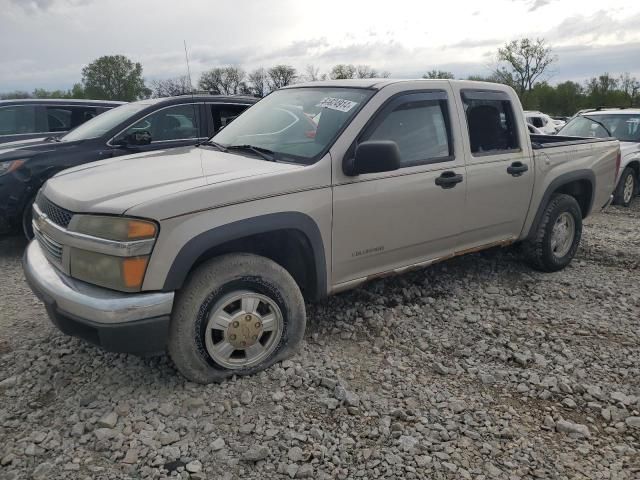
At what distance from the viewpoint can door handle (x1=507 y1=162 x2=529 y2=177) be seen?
4387 millimetres

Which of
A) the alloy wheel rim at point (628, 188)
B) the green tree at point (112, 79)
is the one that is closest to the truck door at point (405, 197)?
the alloy wheel rim at point (628, 188)

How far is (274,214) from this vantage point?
306cm

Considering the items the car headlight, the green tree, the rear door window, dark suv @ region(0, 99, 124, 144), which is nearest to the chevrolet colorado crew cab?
the car headlight

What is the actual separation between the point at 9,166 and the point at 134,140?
1.28m

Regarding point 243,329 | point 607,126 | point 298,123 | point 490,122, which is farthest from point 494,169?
point 607,126

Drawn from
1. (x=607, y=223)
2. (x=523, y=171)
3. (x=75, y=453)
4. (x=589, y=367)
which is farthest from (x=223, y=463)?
(x=607, y=223)

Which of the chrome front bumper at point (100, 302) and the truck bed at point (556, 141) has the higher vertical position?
the truck bed at point (556, 141)

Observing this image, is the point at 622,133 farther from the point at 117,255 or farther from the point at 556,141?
the point at 117,255

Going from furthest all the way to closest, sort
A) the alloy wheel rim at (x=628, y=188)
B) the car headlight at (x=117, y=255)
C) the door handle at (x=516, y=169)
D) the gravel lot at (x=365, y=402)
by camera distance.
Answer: the alloy wheel rim at (x=628, y=188)
the door handle at (x=516, y=169)
the car headlight at (x=117, y=255)
the gravel lot at (x=365, y=402)

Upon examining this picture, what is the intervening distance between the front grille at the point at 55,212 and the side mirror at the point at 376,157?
5.55 ft

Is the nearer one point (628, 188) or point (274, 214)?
point (274, 214)

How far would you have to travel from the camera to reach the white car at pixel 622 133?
29.0 feet

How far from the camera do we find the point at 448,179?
389cm

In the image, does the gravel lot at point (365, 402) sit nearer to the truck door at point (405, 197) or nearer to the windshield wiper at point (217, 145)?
the truck door at point (405, 197)
